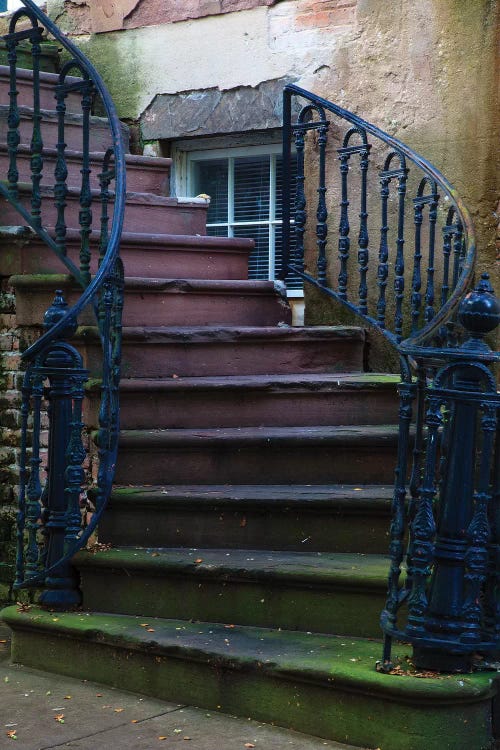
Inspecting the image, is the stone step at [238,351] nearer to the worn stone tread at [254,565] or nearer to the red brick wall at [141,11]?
the worn stone tread at [254,565]

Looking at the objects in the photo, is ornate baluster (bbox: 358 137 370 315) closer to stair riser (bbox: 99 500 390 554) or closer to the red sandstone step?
the red sandstone step

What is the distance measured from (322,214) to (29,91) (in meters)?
1.95

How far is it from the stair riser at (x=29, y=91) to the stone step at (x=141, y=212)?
0.85 metres

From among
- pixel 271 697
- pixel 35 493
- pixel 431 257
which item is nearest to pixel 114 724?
pixel 271 697

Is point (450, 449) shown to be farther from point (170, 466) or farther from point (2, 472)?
point (2, 472)

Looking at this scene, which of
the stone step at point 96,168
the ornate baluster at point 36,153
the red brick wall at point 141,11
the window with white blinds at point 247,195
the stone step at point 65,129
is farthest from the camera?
the window with white blinds at point 247,195

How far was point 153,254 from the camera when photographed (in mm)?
5695

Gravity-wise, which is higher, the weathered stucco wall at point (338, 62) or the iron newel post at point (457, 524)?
the weathered stucco wall at point (338, 62)

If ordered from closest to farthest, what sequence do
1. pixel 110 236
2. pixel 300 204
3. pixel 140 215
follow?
pixel 110 236 < pixel 300 204 < pixel 140 215

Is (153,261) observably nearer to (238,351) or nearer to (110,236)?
(238,351)

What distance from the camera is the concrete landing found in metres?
3.31

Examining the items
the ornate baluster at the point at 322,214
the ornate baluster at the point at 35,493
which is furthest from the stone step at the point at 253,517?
the ornate baluster at the point at 322,214

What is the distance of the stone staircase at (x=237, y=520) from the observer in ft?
11.2

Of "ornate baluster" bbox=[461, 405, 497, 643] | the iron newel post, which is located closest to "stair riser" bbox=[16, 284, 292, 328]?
the iron newel post
